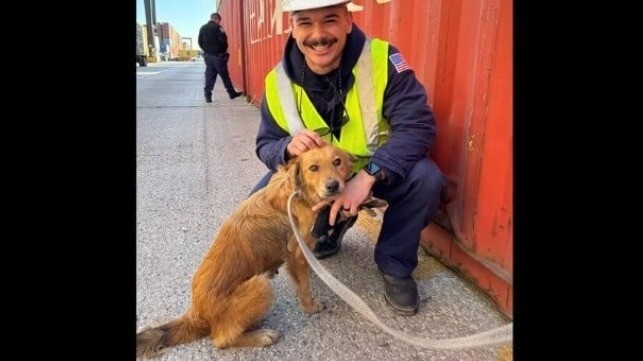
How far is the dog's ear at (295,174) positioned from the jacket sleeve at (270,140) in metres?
0.09

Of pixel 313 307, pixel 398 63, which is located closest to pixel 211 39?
pixel 398 63

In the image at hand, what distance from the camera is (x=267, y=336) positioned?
188cm

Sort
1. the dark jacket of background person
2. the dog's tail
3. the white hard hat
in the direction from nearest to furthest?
the dog's tail → the white hard hat → the dark jacket of background person

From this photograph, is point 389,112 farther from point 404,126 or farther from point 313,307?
point 313,307

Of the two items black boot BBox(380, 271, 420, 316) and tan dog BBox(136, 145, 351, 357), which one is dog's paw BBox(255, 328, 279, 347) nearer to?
tan dog BBox(136, 145, 351, 357)

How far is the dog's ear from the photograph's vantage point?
2127mm

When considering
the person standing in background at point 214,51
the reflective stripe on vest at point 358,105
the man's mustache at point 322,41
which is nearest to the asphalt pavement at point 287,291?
the reflective stripe on vest at point 358,105

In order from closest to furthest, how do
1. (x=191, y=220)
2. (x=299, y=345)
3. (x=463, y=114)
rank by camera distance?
(x=299, y=345)
(x=463, y=114)
(x=191, y=220)

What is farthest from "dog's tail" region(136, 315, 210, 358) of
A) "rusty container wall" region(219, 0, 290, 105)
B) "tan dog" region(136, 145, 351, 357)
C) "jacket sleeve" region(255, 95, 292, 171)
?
"rusty container wall" region(219, 0, 290, 105)
